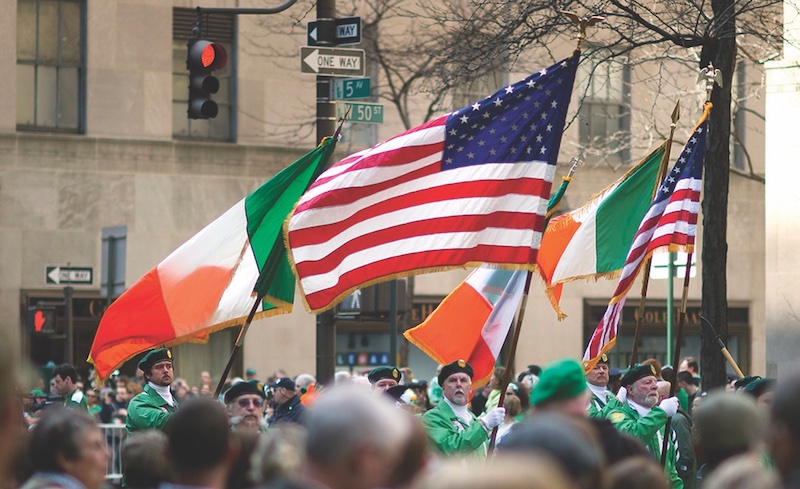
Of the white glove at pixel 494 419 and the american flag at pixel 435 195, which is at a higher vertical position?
the american flag at pixel 435 195

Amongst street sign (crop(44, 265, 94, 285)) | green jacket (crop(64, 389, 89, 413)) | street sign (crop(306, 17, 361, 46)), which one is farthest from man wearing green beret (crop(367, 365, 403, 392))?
street sign (crop(44, 265, 94, 285))

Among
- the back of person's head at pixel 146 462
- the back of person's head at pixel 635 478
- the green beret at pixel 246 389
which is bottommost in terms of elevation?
the green beret at pixel 246 389

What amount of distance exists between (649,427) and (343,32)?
5.20 meters

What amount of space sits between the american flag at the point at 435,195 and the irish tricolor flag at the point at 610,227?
2248 millimetres

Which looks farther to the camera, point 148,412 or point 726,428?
point 148,412

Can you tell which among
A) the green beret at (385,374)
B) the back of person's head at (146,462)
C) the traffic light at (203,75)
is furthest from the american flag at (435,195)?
the back of person's head at (146,462)

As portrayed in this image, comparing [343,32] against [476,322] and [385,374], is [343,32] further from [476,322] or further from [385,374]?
Result: [476,322]

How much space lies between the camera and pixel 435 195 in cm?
1107

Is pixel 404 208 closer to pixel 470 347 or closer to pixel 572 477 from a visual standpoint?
pixel 470 347

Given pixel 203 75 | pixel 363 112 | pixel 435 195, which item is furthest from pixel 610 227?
pixel 203 75

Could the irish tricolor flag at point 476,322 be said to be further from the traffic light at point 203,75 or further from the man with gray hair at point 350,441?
the man with gray hair at point 350,441

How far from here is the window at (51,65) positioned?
86.2 ft

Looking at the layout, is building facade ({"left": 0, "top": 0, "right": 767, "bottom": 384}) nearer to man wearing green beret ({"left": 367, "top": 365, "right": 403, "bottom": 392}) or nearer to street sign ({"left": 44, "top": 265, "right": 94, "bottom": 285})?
street sign ({"left": 44, "top": 265, "right": 94, "bottom": 285})

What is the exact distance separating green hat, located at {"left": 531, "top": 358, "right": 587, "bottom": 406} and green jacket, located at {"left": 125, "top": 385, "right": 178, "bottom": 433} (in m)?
4.78
